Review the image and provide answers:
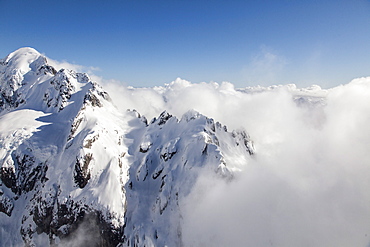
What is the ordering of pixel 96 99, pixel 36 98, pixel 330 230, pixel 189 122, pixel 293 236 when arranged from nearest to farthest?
pixel 293 236, pixel 330 230, pixel 189 122, pixel 96 99, pixel 36 98

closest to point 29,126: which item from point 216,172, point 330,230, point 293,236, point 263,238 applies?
point 216,172

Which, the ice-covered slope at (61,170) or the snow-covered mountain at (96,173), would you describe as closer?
the snow-covered mountain at (96,173)

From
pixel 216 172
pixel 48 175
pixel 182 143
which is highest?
pixel 182 143

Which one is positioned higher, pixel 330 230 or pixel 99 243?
pixel 330 230

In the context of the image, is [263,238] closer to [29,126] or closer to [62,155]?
[62,155]

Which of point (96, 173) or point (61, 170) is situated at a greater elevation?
point (61, 170)

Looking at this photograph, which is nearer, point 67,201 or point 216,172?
point 67,201

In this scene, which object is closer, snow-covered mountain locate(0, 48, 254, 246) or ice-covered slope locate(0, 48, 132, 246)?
snow-covered mountain locate(0, 48, 254, 246)

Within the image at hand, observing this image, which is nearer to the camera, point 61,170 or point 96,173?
point 96,173
